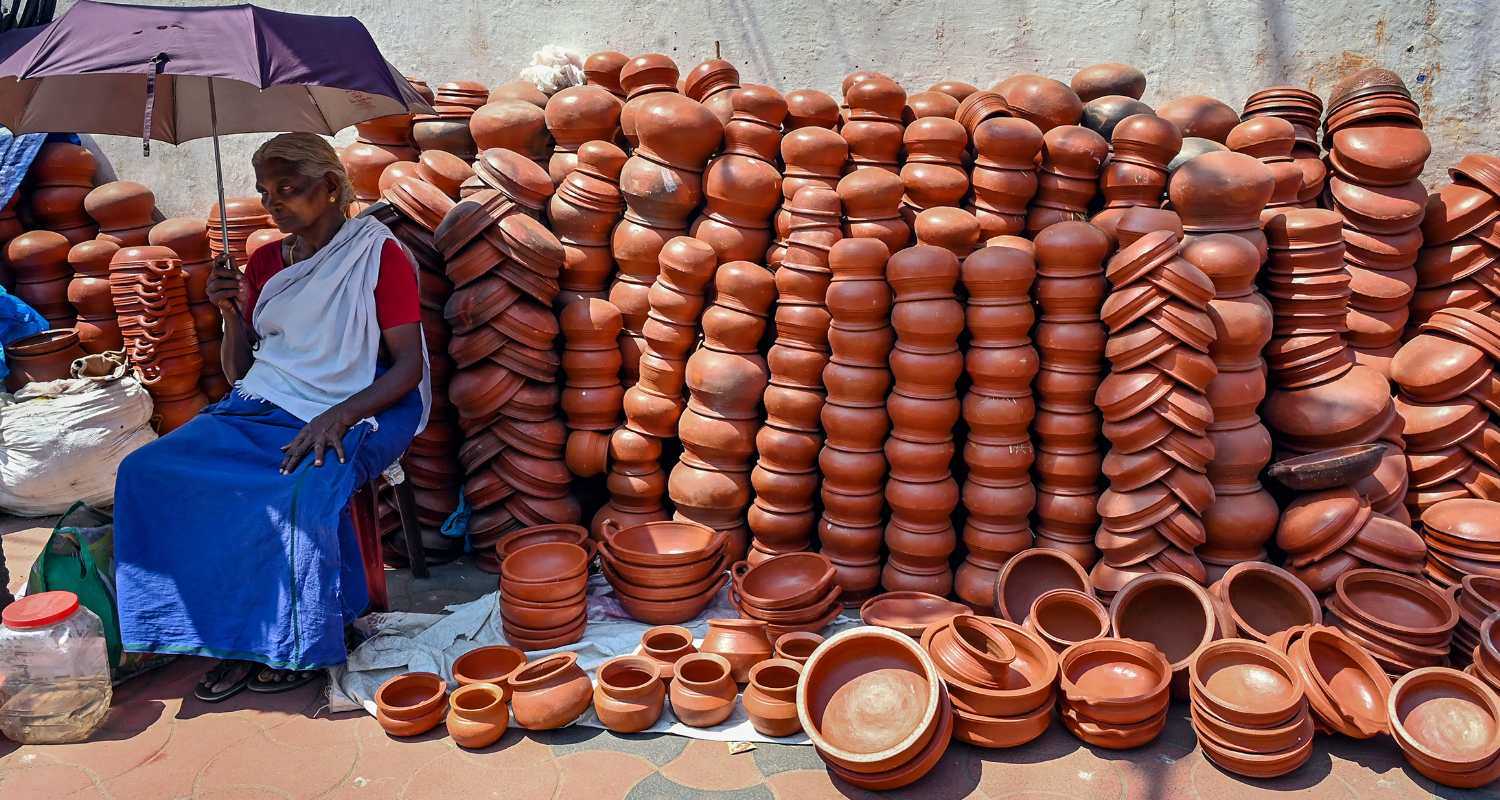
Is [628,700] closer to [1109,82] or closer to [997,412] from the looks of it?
[997,412]

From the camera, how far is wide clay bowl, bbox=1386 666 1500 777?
7.57 feet

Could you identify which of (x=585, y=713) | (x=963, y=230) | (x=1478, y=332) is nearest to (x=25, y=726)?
(x=585, y=713)

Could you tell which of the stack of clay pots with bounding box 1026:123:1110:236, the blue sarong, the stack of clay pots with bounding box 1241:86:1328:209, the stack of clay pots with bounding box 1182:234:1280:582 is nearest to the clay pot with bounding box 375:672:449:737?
the blue sarong

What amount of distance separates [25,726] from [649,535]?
1.90 m

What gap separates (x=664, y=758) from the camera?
2.56 metres

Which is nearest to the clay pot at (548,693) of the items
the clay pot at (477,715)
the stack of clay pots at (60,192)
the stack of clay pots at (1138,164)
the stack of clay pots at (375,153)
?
the clay pot at (477,715)

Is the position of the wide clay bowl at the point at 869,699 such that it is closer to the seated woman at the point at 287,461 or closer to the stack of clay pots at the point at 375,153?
the seated woman at the point at 287,461

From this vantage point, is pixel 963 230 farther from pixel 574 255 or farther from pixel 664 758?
pixel 664 758

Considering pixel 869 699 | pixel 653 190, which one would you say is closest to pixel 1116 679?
pixel 869 699

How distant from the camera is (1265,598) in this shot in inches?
118

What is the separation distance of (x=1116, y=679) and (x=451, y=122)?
352 cm

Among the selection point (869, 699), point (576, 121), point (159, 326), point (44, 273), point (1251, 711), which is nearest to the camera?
point (1251, 711)

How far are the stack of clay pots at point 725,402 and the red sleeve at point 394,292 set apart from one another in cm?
101

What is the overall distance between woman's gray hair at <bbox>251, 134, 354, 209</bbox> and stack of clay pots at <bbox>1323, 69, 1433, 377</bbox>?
3.70 m
